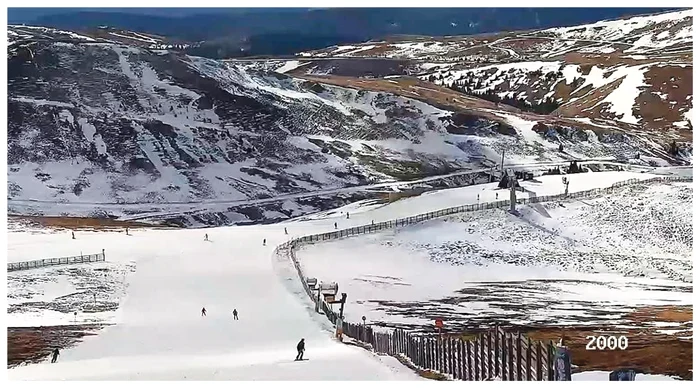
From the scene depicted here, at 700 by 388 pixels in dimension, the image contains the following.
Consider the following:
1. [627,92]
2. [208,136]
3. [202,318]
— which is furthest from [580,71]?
[202,318]

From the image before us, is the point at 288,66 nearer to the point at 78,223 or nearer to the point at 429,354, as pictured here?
the point at 78,223

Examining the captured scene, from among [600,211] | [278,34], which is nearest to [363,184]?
[278,34]

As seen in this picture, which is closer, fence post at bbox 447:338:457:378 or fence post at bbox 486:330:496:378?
fence post at bbox 486:330:496:378

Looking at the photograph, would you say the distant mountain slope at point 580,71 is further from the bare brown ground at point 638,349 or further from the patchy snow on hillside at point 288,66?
the bare brown ground at point 638,349

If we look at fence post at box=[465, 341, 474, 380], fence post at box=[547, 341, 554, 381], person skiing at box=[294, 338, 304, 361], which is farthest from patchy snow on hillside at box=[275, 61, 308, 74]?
fence post at box=[547, 341, 554, 381]

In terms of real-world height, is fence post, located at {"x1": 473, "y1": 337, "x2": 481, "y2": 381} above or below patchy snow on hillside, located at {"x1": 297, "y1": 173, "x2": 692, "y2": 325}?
below

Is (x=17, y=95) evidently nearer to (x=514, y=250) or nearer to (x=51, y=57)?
(x=51, y=57)

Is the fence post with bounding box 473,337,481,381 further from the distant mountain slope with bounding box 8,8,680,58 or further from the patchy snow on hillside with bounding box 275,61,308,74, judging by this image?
the patchy snow on hillside with bounding box 275,61,308,74

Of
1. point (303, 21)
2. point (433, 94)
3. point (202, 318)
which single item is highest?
point (433, 94)
